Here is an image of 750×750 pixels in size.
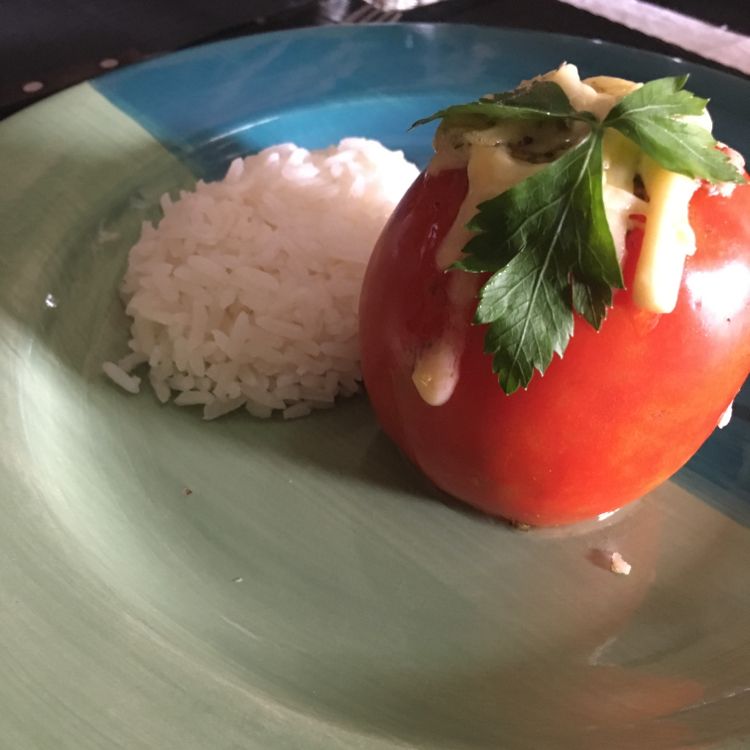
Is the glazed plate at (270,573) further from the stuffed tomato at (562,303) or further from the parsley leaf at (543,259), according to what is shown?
the parsley leaf at (543,259)

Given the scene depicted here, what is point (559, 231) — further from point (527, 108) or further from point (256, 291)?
point (256, 291)

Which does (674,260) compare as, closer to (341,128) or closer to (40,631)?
A: (40,631)

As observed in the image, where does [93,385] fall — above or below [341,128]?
below

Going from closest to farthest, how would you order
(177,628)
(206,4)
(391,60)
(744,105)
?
(177,628) → (744,105) → (391,60) → (206,4)

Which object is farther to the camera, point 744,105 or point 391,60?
point 391,60

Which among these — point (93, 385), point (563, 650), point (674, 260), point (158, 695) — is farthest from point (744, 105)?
point (158, 695)

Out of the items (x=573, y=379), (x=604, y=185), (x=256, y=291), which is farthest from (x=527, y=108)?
(x=256, y=291)

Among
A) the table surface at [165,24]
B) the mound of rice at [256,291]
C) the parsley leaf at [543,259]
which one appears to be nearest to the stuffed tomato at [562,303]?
the parsley leaf at [543,259]

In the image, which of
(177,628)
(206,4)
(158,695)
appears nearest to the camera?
(158,695)
